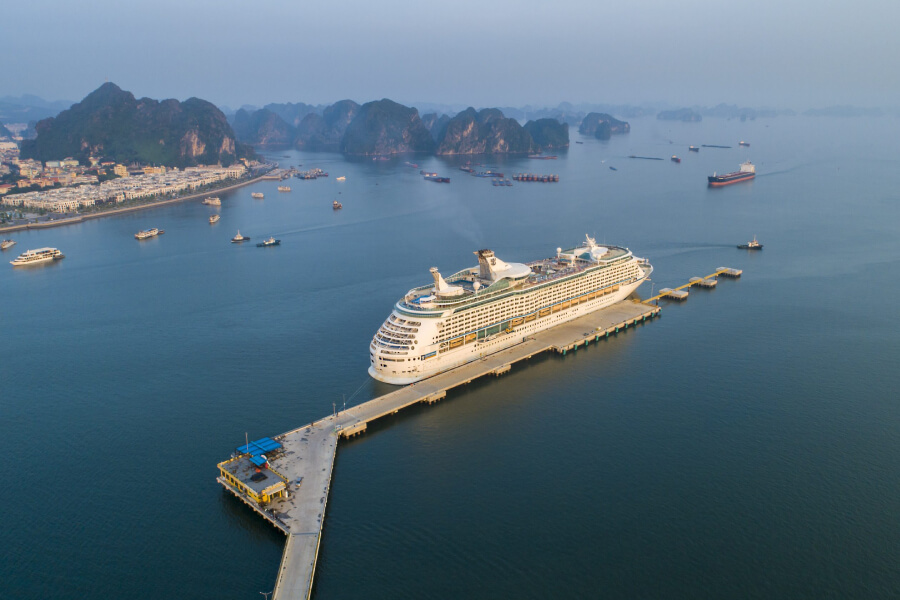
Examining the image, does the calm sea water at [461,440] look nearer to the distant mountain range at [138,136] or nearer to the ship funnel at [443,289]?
the ship funnel at [443,289]

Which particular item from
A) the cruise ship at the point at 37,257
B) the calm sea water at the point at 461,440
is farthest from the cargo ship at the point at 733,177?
the cruise ship at the point at 37,257

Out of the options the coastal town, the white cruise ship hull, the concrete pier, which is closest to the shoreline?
the coastal town

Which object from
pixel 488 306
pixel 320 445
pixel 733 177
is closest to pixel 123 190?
pixel 488 306

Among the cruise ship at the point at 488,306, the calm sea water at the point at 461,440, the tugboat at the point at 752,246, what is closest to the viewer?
the calm sea water at the point at 461,440

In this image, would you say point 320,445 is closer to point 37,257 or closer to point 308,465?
point 308,465

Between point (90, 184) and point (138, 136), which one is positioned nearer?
point (90, 184)

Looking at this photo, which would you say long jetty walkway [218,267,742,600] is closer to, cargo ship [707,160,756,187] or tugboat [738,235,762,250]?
tugboat [738,235,762,250]
